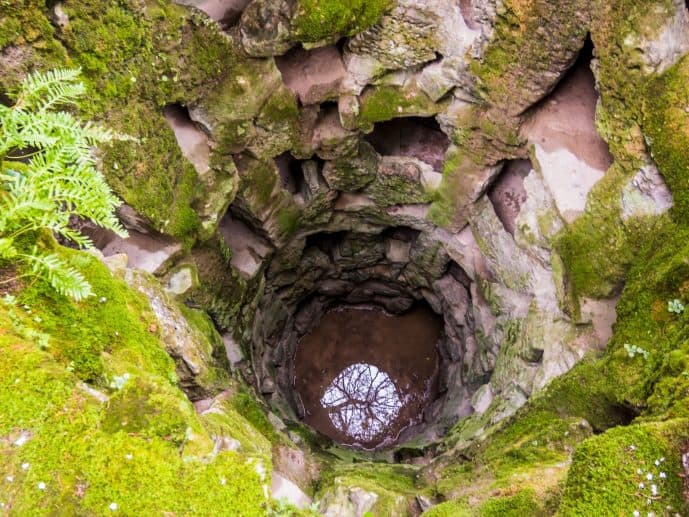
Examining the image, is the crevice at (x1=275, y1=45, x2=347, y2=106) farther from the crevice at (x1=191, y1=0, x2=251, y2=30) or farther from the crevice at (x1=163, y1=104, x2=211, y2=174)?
the crevice at (x1=163, y1=104, x2=211, y2=174)

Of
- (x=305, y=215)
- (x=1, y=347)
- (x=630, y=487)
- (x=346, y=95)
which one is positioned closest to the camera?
(x=1, y=347)

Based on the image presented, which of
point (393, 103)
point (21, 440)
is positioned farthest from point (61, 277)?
point (393, 103)

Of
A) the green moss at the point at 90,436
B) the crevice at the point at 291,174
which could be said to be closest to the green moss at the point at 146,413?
the green moss at the point at 90,436

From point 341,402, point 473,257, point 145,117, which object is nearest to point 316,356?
point 341,402

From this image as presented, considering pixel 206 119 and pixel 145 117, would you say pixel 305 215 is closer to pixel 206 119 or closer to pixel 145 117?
pixel 206 119

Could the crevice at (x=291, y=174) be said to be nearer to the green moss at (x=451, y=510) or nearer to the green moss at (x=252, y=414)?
the green moss at (x=252, y=414)

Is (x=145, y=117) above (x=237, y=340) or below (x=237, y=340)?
above
